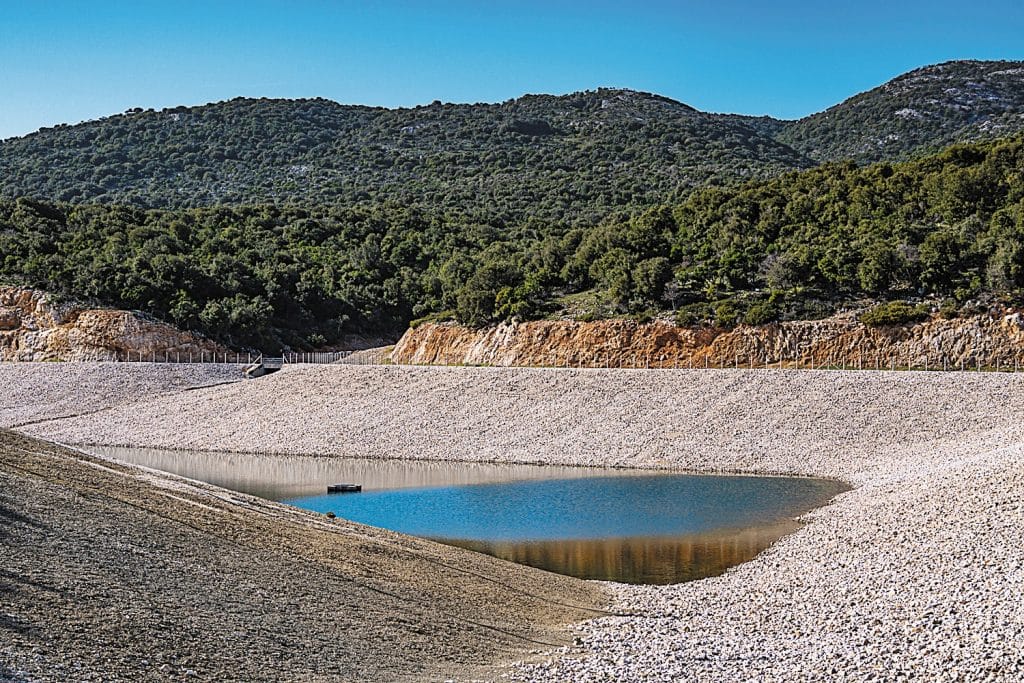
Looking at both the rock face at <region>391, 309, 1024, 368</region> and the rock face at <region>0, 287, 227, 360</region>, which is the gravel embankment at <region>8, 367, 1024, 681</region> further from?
the rock face at <region>0, 287, 227, 360</region>

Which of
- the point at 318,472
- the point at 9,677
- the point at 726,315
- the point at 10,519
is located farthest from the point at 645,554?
the point at 726,315

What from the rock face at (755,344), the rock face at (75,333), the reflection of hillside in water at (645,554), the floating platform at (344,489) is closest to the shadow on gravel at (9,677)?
the reflection of hillside in water at (645,554)

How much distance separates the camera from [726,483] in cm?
2923

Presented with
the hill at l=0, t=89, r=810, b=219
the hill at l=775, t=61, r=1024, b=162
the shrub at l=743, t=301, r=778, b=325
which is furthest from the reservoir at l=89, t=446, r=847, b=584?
the hill at l=775, t=61, r=1024, b=162

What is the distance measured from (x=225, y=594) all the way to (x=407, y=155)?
11247 centimetres

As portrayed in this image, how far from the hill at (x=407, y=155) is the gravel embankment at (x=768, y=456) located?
160ft

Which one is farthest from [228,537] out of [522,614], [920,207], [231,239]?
[231,239]

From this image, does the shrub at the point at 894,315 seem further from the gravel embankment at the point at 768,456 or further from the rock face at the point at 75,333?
the rock face at the point at 75,333

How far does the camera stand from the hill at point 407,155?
103 metres

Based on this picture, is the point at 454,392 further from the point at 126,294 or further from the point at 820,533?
the point at 126,294

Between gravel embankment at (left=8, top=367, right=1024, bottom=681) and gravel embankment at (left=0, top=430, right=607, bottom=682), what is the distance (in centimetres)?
130

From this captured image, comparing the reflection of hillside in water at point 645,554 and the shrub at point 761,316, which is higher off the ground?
the shrub at point 761,316

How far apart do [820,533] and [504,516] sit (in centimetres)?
718

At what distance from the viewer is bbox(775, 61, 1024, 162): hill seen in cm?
11825
